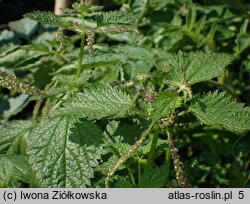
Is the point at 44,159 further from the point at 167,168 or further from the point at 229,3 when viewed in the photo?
the point at 229,3

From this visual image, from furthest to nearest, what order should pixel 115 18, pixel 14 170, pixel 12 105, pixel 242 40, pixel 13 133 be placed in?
pixel 12 105 → pixel 242 40 → pixel 13 133 → pixel 14 170 → pixel 115 18

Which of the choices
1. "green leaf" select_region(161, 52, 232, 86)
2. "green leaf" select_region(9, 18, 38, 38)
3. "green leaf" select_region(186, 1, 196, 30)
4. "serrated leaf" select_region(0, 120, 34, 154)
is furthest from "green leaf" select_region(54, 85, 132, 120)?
"green leaf" select_region(9, 18, 38, 38)

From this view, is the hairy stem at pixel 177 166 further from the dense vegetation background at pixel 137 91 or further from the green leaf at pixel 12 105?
the green leaf at pixel 12 105

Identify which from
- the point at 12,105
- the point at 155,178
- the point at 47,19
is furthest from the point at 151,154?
the point at 12,105

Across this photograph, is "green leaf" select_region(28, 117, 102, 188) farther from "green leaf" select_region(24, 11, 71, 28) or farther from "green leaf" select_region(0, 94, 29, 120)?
"green leaf" select_region(0, 94, 29, 120)

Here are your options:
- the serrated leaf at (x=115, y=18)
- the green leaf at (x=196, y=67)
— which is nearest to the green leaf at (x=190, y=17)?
the green leaf at (x=196, y=67)

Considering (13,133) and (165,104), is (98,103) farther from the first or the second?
(13,133)
